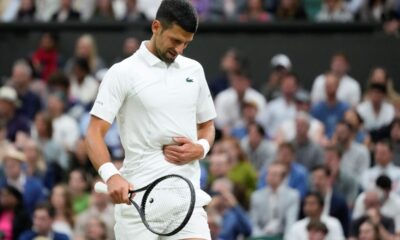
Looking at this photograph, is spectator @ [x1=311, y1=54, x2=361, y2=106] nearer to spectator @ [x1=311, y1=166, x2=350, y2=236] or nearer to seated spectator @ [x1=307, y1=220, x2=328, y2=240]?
spectator @ [x1=311, y1=166, x2=350, y2=236]

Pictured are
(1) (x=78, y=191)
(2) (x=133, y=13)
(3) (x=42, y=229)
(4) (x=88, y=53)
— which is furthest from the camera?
(2) (x=133, y=13)

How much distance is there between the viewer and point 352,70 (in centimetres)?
1847

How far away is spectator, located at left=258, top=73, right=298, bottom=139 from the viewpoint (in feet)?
54.7

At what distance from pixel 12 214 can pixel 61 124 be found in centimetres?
241

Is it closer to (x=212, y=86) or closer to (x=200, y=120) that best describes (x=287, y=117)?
(x=212, y=86)

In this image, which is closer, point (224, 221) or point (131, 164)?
point (131, 164)

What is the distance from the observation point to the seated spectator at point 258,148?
15.7m

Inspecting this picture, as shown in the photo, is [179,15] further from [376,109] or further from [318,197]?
[376,109]

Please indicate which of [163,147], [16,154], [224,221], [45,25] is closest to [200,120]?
[163,147]

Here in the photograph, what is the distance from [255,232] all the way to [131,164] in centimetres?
605

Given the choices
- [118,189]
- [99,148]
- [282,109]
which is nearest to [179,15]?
[99,148]

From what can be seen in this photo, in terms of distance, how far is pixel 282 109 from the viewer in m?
16.8

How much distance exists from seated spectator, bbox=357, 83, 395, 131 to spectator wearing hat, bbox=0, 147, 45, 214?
12.7 ft

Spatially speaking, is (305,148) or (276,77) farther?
(276,77)
